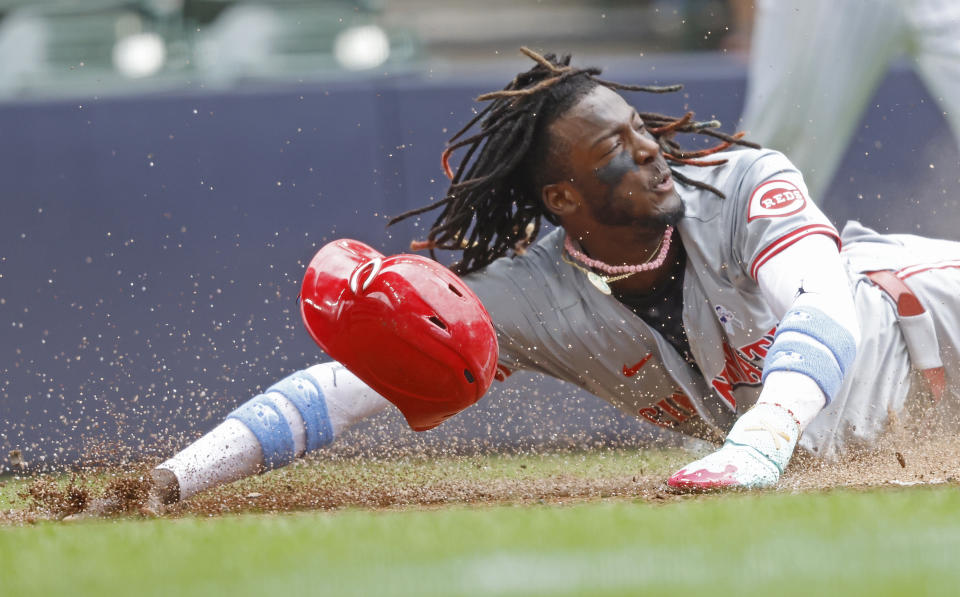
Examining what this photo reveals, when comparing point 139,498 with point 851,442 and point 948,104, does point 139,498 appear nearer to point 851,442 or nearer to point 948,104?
point 851,442

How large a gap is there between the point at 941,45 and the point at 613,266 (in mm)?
1618

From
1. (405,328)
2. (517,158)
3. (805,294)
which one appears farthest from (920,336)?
(405,328)

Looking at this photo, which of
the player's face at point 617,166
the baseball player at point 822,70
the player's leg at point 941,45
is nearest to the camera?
the player's face at point 617,166

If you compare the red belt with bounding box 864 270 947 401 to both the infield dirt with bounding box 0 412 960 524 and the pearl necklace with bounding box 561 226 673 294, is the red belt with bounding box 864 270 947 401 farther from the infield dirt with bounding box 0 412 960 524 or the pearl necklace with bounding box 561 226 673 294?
the pearl necklace with bounding box 561 226 673 294

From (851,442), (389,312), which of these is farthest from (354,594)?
(851,442)

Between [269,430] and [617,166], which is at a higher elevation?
[617,166]

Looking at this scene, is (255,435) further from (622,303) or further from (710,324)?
(710,324)

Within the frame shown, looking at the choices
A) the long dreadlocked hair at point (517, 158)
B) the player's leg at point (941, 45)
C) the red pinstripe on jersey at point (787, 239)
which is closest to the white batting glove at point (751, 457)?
the red pinstripe on jersey at point (787, 239)

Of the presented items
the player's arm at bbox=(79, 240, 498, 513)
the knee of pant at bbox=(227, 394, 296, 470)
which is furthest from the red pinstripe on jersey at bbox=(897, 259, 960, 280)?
the knee of pant at bbox=(227, 394, 296, 470)

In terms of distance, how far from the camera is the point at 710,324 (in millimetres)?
3279

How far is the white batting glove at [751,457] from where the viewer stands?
102 inches

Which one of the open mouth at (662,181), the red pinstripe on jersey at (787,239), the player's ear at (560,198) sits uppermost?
the open mouth at (662,181)

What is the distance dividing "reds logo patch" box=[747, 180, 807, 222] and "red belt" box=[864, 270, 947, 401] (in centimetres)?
56

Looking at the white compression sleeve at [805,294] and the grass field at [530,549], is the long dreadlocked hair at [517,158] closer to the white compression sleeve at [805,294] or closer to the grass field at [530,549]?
the white compression sleeve at [805,294]
